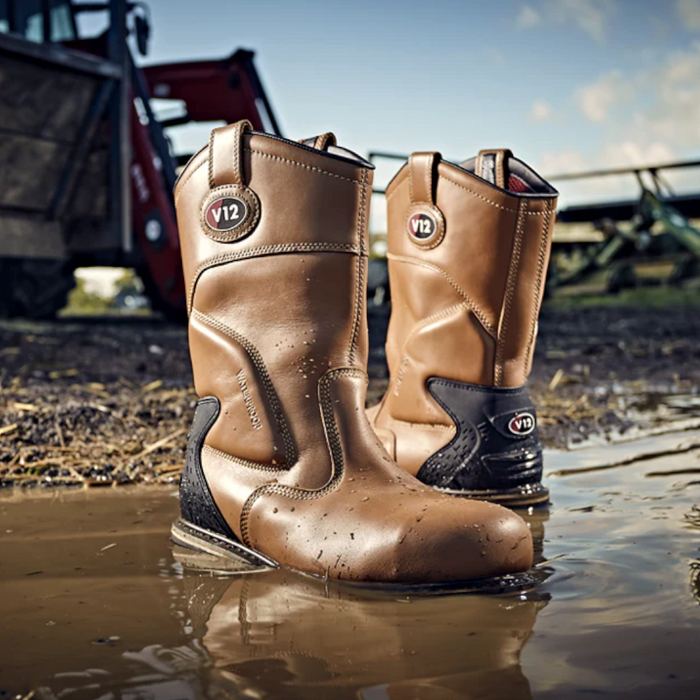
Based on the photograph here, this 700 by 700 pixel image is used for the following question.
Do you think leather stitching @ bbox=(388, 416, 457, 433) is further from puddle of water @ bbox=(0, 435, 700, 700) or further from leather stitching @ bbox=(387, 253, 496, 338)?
puddle of water @ bbox=(0, 435, 700, 700)

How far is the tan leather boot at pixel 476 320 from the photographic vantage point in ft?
5.82

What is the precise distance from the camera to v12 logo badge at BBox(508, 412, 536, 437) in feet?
5.99

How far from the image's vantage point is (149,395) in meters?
2.90

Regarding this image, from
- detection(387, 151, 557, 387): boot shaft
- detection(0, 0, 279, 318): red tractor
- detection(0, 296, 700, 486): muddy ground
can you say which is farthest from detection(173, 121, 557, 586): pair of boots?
detection(0, 0, 279, 318): red tractor

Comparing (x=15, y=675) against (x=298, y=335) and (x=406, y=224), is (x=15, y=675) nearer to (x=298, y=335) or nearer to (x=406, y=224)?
(x=298, y=335)

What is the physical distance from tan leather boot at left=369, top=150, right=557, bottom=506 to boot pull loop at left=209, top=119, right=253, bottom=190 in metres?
0.59

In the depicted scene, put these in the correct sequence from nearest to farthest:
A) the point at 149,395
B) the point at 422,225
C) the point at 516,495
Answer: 1. the point at 516,495
2. the point at 422,225
3. the point at 149,395

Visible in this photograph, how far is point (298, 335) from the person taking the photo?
136 centimetres

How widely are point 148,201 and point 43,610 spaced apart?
5877 millimetres

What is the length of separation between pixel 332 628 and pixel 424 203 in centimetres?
106

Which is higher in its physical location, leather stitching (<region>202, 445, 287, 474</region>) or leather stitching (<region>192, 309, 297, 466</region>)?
leather stitching (<region>192, 309, 297, 466</region>)

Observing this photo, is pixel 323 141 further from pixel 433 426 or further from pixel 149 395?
pixel 149 395

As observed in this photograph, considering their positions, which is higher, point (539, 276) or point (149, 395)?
point (539, 276)

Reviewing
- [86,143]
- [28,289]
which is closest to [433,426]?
[86,143]
